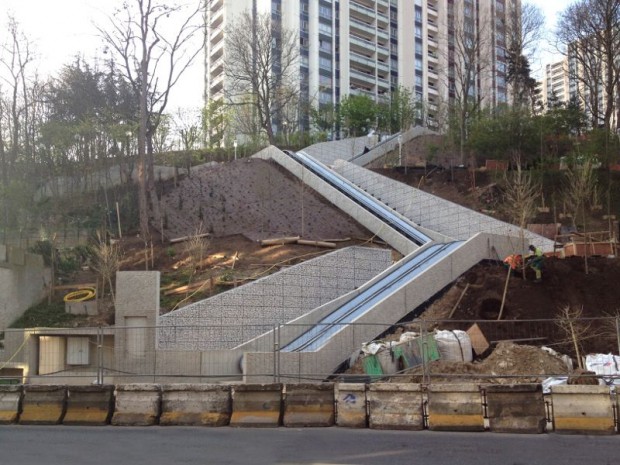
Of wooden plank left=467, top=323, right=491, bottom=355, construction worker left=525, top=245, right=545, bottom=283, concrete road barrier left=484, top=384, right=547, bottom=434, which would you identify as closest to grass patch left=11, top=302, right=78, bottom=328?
wooden plank left=467, top=323, right=491, bottom=355

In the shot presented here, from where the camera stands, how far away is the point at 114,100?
1473 inches

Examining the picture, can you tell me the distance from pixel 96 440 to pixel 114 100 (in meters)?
29.6

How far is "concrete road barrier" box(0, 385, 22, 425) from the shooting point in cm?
1217

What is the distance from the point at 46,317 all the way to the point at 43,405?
28.2 ft

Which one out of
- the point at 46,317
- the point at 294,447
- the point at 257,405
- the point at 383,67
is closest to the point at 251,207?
the point at 46,317

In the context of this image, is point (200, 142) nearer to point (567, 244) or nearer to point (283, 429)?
point (567, 244)

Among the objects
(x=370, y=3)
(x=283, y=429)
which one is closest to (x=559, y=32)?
(x=283, y=429)

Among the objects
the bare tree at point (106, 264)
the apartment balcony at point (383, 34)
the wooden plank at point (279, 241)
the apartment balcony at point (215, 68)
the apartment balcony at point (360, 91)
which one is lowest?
the bare tree at point (106, 264)

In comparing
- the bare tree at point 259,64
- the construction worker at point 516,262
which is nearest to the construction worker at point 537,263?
the construction worker at point 516,262

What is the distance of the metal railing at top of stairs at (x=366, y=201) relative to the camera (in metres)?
26.5

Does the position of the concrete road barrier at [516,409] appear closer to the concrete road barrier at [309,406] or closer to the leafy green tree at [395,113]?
the concrete road barrier at [309,406]

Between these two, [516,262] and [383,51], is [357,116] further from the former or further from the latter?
[516,262]

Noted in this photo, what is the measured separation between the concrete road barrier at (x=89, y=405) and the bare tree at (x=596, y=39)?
30945mm

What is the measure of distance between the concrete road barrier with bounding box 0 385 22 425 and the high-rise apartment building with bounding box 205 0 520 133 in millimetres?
66760
